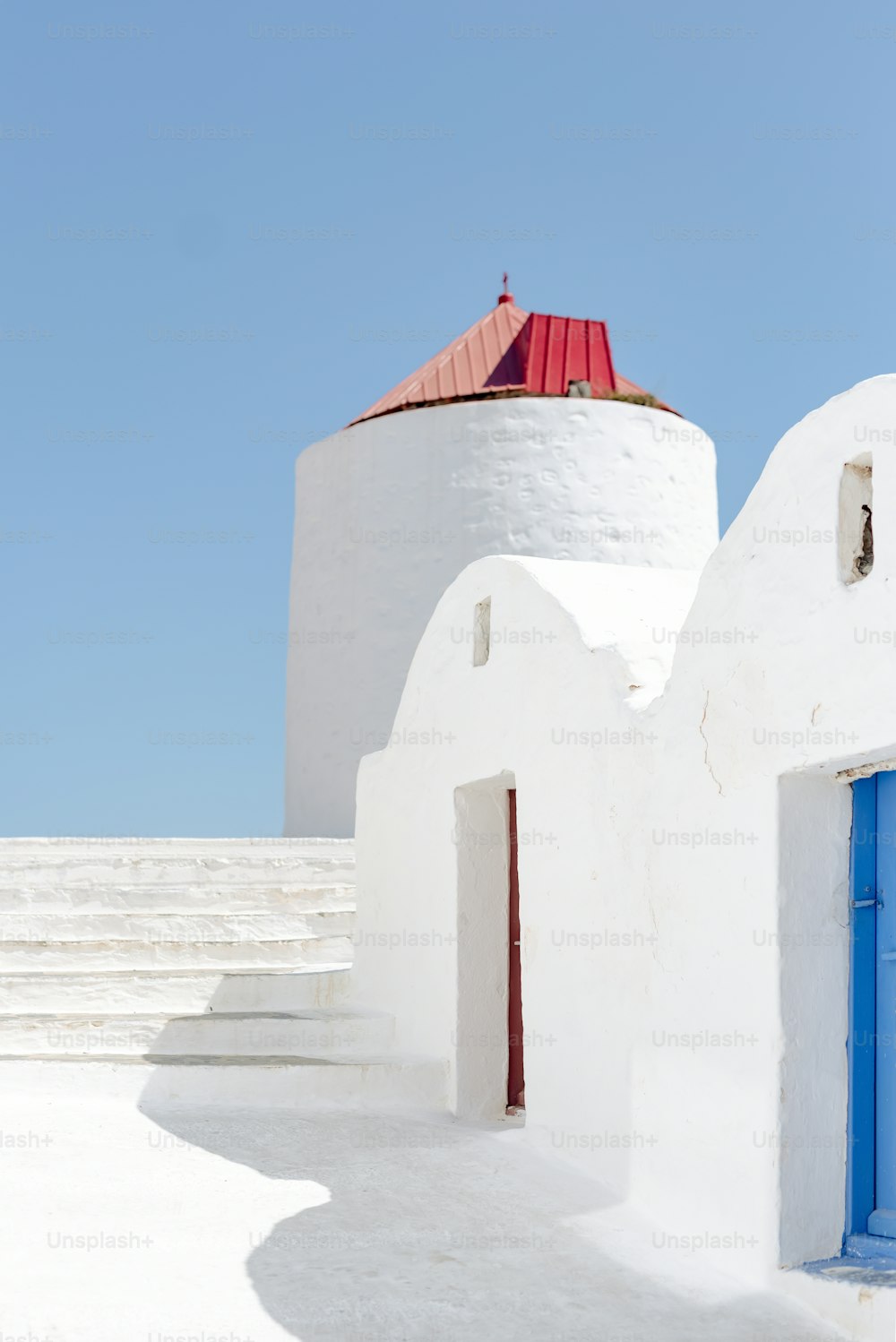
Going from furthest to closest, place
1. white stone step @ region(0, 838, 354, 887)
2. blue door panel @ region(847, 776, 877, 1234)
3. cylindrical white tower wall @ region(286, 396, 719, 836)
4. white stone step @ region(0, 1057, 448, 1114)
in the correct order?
1. cylindrical white tower wall @ region(286, 396, 719, 836)
2. white stone step @ region(0, 838, 354, 887)
3. white stone step @ region(0, 1057, 448, 1114)
4. blue door panel @ region(847, 776, 877, 1234)

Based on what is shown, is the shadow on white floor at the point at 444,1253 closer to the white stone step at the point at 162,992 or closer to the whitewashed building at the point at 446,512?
the white stone step at the point at 162,992

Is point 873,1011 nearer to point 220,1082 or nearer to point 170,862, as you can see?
point 220,1082

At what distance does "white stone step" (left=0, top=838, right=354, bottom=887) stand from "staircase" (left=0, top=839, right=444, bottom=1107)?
0.04ft

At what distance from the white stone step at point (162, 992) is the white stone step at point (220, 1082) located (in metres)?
0.89

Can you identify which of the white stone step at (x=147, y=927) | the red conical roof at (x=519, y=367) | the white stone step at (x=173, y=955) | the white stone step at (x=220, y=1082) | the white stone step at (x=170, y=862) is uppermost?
the red conical roof at (x=519, y=367)

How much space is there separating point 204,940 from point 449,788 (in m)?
2.34

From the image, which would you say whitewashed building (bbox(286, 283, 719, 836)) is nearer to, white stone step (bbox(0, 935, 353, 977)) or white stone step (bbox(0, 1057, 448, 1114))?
white stone step (bbox(0, 935, 353, 977))

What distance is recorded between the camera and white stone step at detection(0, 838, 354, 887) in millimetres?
9555

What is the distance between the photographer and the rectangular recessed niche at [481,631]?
7266mm

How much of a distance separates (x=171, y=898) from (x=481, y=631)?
323 centimetres

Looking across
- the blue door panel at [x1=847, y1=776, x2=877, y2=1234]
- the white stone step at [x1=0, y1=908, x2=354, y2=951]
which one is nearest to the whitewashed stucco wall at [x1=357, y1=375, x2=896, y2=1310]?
the blue door panel at [x1=847, y1=776, x2=877, y2=1234]

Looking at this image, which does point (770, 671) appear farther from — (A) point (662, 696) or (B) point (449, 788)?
(B) point (449, 788)

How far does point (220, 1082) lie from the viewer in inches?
270

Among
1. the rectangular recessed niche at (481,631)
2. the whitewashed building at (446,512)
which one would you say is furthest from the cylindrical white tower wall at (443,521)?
the rectangular recessed niche at (481,631)
